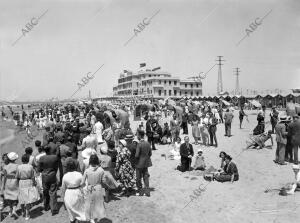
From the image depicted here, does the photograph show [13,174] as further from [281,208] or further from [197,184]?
[281,208]

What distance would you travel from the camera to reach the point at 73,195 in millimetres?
5918

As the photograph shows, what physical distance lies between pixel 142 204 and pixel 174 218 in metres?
1.05

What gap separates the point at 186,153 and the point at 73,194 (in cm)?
514

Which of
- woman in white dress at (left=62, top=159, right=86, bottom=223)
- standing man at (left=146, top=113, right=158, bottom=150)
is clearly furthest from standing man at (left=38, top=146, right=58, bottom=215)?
standing man at (left=146, top=113, right=158, bottom=150)

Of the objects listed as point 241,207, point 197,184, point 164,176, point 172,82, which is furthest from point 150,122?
point 172,82

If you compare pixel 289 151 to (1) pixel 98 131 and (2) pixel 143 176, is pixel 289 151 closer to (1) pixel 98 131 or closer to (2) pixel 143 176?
(2) pixel 143 176

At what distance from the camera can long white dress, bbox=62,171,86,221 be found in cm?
591

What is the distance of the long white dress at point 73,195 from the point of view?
5906 mm

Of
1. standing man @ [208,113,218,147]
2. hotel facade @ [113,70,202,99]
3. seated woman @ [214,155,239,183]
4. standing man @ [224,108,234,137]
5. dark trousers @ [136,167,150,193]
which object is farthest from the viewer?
hotel facade @ [113,70,202,99]

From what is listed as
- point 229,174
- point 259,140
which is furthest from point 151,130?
Result: point 229,174

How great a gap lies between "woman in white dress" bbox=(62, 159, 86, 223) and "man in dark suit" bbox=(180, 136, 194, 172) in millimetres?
4866

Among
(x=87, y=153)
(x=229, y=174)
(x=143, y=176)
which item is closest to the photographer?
(x=87, y=153)

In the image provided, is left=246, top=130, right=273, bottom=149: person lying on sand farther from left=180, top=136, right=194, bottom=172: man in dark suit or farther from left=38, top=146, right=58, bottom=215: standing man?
left=38, top=146, right=58, bottom=215: standing man

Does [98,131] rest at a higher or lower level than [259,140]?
higher
